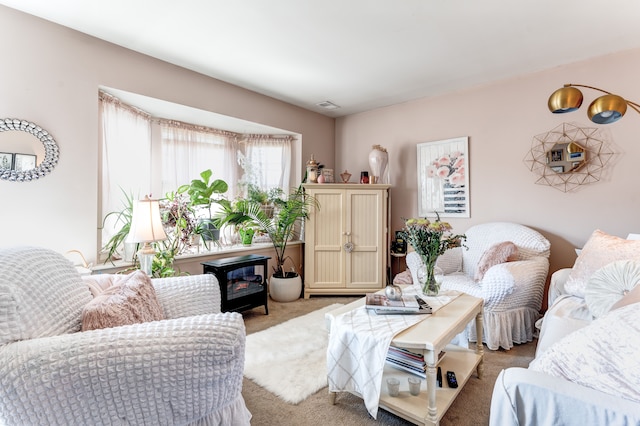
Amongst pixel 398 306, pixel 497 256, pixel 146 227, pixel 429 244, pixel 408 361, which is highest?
pixel 146 227

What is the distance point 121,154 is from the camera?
9.87 feet

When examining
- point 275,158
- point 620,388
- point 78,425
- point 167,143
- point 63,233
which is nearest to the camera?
point 620,388

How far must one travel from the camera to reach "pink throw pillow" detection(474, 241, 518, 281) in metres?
2.74

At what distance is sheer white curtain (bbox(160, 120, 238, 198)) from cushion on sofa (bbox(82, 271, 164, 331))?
7.17 feet

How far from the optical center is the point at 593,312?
5.48ft

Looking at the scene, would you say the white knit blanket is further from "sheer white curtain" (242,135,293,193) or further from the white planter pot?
"sheer white curtain" (242,135,293,193)

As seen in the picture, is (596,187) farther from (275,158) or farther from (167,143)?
(167,143)

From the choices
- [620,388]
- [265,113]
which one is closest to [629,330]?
[620,388]

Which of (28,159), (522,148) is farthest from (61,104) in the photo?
Result: (522,148)

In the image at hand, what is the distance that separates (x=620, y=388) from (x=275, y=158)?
3.96 meters

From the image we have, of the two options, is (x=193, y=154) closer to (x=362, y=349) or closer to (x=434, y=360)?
(x=362, y=349)

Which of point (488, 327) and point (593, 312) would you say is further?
point (488, 327)

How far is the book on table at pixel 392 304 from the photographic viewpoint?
68.9 inches

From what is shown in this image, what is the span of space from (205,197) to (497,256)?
292cm
